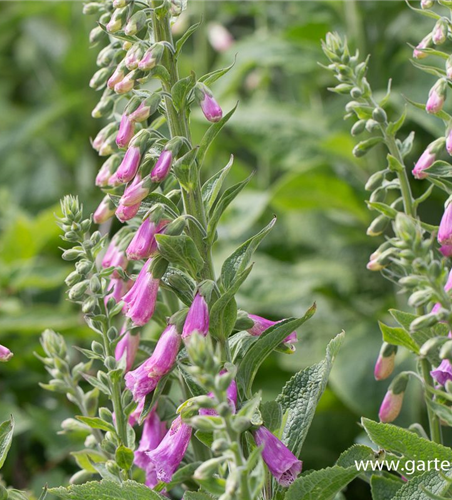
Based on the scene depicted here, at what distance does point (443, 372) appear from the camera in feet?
3.08

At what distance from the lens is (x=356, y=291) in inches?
104

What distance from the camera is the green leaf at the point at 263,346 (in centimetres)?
88

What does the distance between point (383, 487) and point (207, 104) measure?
447 millimetres

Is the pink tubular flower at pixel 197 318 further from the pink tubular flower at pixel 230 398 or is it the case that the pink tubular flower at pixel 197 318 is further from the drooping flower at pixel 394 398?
the drooping flower at pixel 394 398

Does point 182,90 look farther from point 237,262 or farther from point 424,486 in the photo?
point 424,486

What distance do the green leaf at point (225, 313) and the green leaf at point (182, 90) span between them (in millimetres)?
191

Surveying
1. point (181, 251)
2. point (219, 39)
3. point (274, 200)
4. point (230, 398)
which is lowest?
point (274, 200)

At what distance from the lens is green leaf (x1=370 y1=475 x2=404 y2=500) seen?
910mm

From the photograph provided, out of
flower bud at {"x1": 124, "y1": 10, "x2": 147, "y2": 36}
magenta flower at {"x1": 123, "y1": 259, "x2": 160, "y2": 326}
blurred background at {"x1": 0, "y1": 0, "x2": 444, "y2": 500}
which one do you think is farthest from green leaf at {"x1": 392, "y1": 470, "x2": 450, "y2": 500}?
blurred background at {"x1": 0, "y1": 0, "x2": 444, "y2": 500}

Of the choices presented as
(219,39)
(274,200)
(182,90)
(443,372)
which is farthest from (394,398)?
(219,39)

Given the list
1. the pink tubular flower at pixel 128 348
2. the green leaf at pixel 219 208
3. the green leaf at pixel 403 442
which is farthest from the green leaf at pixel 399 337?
the pink tubular flower at pixel 128 348

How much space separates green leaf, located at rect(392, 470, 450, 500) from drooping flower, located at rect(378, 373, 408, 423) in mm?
213

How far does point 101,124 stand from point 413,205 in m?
2.52

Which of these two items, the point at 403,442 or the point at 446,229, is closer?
the point at 403,442
